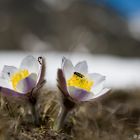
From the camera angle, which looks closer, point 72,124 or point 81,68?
point 81,68

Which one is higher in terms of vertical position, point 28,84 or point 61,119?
point 28,84

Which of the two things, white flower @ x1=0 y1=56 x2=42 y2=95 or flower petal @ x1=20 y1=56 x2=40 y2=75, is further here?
flower petal @ x1=20 y1=56 x2=40 y2=75

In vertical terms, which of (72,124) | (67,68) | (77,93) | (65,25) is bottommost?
(72,124)

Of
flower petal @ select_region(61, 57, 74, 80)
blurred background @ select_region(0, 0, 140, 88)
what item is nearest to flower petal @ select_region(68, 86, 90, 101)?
flower petal @ select_region(61, 57, 74, 80)

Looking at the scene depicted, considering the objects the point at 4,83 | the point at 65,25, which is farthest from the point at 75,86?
the point at 65,25

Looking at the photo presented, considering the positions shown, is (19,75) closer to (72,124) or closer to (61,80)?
(61,80)

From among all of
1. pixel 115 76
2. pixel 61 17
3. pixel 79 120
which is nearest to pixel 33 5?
pixel 61 17

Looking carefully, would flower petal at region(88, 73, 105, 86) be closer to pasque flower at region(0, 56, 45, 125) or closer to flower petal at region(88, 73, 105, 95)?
flower petal at region(88, 73, 105, 95)

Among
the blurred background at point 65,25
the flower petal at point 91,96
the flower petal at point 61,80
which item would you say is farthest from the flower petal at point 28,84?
the blurred background at point 65,25

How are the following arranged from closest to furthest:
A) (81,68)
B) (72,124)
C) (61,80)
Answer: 1. (61,80)
2. (81,68)
3. (72,124)
